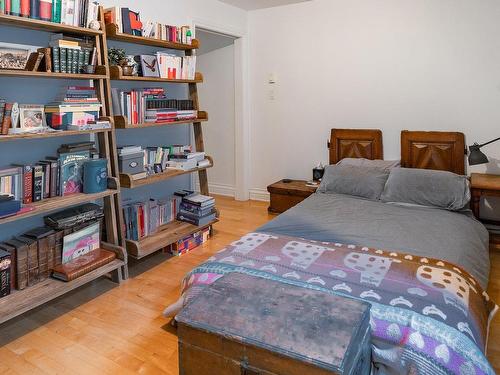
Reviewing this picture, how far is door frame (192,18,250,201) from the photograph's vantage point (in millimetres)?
4777

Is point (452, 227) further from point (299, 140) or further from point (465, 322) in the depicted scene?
point (299, 140)

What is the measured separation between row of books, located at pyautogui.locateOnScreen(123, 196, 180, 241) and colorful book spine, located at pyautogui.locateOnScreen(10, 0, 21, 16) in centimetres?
148

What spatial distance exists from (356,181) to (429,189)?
24.2 inches

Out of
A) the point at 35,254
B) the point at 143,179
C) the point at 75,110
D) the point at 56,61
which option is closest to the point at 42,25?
the point at 56,61

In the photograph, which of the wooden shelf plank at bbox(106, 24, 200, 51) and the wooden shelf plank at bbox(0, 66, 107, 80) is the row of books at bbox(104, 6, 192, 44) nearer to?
the wooden shelf plank at bbox(106, 24, 200, 51)

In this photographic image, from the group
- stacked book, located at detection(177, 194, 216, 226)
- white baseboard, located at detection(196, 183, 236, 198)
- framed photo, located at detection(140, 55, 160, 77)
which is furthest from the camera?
white baseboard, located at detection(196, 183, 236, 198)

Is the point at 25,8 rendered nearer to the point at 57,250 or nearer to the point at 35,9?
the point at 35,9

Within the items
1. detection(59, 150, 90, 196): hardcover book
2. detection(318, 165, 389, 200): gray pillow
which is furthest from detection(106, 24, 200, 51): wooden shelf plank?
detection(318, 165, 389, 200): gray pillow

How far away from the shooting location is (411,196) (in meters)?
3.28

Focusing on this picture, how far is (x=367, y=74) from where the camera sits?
4.13 m

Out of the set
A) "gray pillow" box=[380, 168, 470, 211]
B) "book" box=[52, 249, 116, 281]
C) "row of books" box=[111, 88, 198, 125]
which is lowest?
"book" box=[52, 249, 116, 281]

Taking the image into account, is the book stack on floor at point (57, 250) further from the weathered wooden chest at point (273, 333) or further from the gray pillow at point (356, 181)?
the gray pillow at point (356, 181)

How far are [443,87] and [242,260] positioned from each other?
112 inches

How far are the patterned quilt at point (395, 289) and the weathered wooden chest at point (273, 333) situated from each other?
165mm
